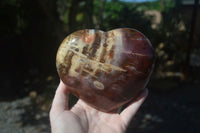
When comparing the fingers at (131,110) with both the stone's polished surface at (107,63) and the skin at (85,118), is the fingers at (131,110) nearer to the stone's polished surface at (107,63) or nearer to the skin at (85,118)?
the skin at (85,118)

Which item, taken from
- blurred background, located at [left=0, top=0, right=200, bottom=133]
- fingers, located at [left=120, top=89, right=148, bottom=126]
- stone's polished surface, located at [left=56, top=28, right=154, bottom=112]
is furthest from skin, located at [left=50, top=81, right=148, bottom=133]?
blurred background, located at [left=0, top=0, right=200, bottom=133]

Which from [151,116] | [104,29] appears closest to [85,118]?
[104,29]

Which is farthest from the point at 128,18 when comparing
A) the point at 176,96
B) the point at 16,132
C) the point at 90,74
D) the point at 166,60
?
the point at 16,132

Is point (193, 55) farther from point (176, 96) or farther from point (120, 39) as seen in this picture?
point (120, 39)

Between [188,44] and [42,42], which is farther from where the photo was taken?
[42,42]

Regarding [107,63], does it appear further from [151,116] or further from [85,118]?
[151,116]

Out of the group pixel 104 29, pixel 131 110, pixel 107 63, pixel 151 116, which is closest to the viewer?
pixel 107 63
